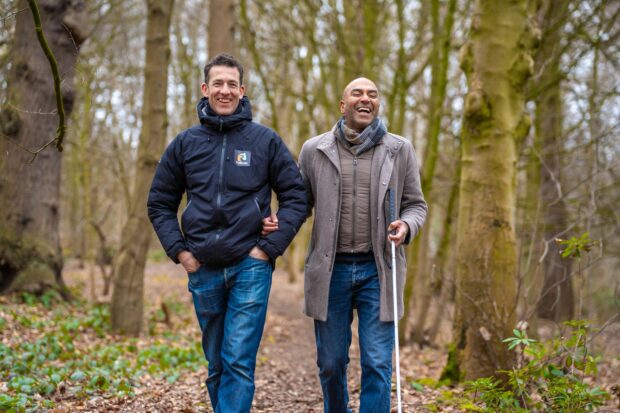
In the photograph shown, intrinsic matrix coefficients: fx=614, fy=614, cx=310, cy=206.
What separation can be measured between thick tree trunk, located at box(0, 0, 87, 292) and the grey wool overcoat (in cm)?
475

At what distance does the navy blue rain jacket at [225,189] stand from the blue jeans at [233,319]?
99 mm

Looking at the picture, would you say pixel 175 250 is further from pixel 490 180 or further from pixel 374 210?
pixel 490 180

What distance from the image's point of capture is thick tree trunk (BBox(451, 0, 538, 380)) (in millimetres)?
5387

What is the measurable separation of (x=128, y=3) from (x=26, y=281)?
9.54m

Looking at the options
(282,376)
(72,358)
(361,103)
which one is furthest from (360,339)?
(72,358)

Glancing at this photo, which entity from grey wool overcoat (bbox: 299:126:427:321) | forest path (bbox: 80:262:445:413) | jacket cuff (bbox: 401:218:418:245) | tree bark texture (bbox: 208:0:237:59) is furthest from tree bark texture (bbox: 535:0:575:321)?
tree bark texture (bbox: 208:0:237:59)

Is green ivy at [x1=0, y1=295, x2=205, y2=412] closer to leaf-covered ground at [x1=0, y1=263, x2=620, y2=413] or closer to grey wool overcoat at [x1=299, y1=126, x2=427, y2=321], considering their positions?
leaf-covered ground at [x1=0, y1=263, x2=620, y2=413]

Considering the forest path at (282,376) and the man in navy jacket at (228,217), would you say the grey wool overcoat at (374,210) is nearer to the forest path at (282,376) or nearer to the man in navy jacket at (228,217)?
the man in navy jacket at (228,217)

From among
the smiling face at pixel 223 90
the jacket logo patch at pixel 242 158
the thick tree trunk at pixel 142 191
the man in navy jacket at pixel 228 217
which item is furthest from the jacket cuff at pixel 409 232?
the thick tree trunk at pixel 142 191

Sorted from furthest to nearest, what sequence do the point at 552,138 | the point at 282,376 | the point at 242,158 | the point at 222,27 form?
the point at 552,138
the point at 222,27
the point at 282,376
the point at 242,158

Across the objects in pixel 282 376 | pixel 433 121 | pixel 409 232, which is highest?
pixel 433 121

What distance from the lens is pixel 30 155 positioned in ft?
26.4

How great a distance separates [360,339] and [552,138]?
26.0 feet

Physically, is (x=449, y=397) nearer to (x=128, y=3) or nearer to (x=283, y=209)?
(x=283, y=209)
